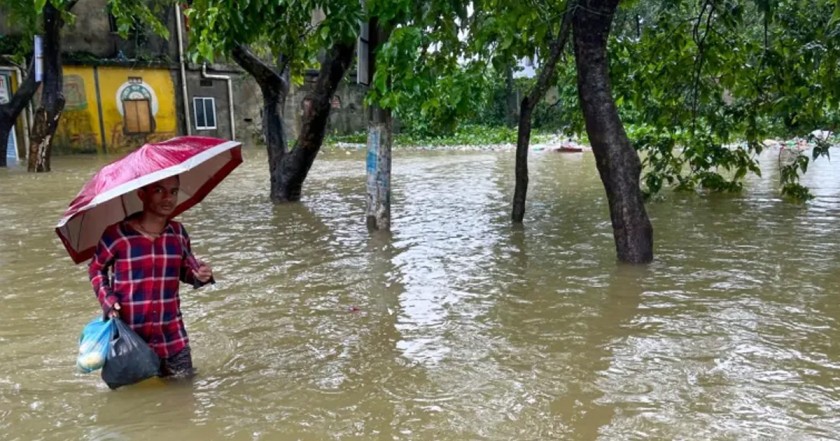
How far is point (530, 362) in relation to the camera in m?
4.32

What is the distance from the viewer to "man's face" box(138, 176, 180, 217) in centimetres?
354

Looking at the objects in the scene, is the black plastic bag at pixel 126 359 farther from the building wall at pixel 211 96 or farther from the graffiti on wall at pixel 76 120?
the building wall at pixel 211 96

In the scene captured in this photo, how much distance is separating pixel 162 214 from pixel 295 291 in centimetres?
259

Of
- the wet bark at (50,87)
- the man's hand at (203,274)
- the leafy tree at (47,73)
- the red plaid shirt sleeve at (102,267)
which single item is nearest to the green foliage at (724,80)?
the man's hand at (203,274)

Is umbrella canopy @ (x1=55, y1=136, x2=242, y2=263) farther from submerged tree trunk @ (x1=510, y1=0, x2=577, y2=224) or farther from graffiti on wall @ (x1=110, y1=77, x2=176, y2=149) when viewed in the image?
graffiti on wall @ (x1=110, y1=77, x2=176, y2=149)

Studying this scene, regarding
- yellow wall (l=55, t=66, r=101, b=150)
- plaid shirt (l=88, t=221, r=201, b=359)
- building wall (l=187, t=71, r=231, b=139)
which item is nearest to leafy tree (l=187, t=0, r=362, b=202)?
plaid shirt (l=88, t=221, r=201, b=359)

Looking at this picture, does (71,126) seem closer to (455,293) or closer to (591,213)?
(591,213)

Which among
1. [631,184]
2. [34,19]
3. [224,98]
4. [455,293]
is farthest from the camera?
[224,98]

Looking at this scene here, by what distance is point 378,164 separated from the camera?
28.0ft

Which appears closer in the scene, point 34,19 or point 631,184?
point 631,184

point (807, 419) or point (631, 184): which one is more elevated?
point (631, 184)

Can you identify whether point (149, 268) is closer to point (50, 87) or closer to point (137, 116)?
point (50, 87)

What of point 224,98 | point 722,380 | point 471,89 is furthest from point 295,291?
point 224,98

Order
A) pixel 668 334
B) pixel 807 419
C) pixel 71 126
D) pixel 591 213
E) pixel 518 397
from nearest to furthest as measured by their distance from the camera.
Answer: pixel 807 419, pixel 518 397, pixel 668 334, pixel 591 213, pixel 71 126
